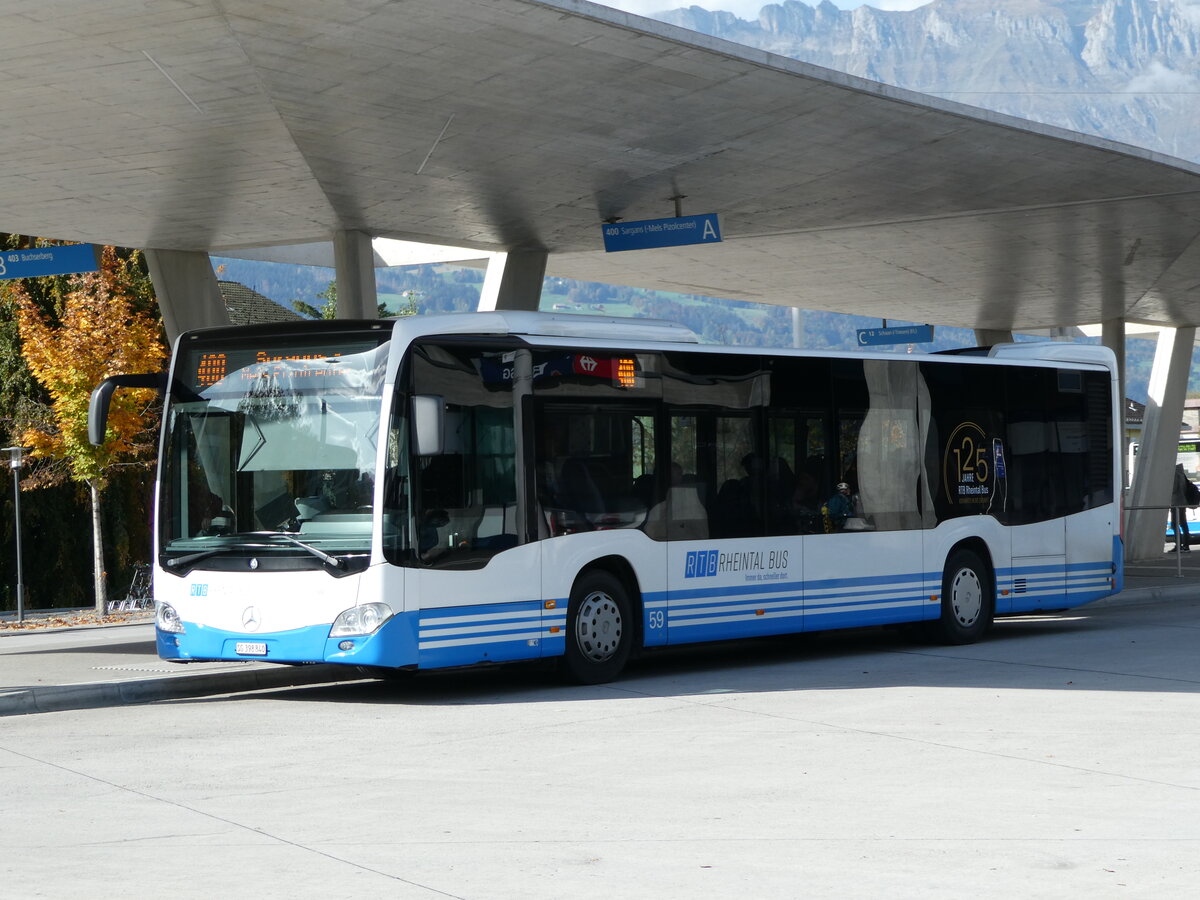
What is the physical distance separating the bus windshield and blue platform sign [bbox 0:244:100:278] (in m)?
5.44

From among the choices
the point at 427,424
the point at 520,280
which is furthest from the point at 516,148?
the point at 520,280

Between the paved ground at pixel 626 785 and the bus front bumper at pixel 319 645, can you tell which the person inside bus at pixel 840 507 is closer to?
the paved ground at pixel 626 785

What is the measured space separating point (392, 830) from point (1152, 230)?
17.5 m

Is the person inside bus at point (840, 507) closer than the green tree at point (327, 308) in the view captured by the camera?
Yes

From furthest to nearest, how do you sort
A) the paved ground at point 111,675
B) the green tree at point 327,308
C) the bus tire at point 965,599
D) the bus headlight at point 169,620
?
1. the green tree at point 327,308
2. the bus tire at point 965,599
3. the paved ground at point 111,675
4. the bus headlight at point 169,620

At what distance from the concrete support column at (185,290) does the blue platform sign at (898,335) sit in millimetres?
13838

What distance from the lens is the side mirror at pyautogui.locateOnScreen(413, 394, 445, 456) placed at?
11773 millimetres

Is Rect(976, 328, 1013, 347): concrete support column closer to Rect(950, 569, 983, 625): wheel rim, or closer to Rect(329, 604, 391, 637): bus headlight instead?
Rect(950, 569, 983, 625): wheel rim

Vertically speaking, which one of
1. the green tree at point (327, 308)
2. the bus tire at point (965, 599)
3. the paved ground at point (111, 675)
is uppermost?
the green tree at point (327, 308)

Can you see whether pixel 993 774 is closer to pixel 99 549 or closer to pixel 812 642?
pixel 812 642

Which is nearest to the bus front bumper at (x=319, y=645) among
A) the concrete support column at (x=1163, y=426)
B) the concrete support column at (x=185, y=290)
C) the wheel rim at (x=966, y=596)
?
the wheel rim at (x=966, y=596)

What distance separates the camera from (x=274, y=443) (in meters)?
12.4

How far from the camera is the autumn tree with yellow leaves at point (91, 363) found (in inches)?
1091

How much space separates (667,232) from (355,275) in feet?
12.8
